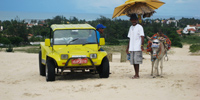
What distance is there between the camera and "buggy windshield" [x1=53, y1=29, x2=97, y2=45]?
36.0ft

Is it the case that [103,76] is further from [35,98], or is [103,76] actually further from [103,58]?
[35,98]

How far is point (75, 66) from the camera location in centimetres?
1017

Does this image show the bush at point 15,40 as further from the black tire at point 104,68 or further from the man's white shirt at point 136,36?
the man's white shirt at point 136,36

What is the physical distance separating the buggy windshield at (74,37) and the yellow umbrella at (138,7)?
1.16 meters

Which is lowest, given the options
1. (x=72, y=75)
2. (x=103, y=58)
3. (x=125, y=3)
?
(x=72, y=75)

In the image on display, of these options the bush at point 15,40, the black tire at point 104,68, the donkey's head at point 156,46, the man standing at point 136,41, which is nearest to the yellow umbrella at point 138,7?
the man standing at point 136,41

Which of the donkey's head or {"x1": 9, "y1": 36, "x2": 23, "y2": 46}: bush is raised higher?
the donkey's head

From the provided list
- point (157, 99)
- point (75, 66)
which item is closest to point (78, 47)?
point (75, 66)

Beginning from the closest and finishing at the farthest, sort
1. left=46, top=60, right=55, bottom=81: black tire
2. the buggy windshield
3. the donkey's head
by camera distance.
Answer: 1. left=46, top=60, right=55, bottom=81: black tire
2. the donkey's head
3. the buggy windshield

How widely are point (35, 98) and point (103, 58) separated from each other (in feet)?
11.8

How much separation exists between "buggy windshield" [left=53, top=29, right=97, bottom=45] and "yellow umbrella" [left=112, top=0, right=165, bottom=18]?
45.6 inches

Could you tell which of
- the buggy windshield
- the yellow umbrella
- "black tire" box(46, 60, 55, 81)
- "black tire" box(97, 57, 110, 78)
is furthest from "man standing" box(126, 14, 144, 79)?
"black tire" box(46, 60, 55, 81)

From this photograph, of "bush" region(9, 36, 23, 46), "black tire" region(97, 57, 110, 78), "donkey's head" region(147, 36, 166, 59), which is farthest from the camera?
"bush" region(9, 36, 23, 46)

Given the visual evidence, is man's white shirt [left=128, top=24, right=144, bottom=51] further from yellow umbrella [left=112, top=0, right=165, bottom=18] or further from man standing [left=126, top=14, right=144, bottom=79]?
yellow umbrella [left=112, top=0, right=165, bottom=18]
